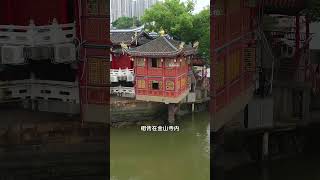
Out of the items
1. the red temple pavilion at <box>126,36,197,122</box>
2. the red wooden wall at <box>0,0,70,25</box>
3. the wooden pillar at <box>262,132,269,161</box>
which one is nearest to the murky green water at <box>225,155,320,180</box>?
the wooden pillar at <box>262,132,269,161</box>

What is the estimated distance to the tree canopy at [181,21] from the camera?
10.5 feet

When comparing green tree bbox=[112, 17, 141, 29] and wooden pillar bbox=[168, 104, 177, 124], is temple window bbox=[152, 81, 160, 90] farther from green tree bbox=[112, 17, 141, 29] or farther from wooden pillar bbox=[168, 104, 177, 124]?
green tree bbox=[112, 17, 141, 29]

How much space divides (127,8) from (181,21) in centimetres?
40

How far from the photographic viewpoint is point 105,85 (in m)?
3.29

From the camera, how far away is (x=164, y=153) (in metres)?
3.35

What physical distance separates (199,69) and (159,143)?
0.59 meters

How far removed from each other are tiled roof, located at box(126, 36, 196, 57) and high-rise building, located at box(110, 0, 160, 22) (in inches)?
9.0

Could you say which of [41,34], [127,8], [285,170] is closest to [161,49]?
[127,8]

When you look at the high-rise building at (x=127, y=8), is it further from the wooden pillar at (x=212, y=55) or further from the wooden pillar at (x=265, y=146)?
the wooden pillar at (x=265, y=146)

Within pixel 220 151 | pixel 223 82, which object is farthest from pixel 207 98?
pixel 220 151

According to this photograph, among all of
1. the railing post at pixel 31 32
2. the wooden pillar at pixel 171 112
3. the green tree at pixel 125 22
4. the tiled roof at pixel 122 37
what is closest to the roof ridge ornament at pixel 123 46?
the tiled roof at pixel 122 37

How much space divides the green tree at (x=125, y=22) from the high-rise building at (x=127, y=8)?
2 cm

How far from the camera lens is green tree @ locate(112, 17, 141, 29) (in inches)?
127

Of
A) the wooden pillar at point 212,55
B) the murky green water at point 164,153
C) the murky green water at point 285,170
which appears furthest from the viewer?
the murky green water at point 285,170
